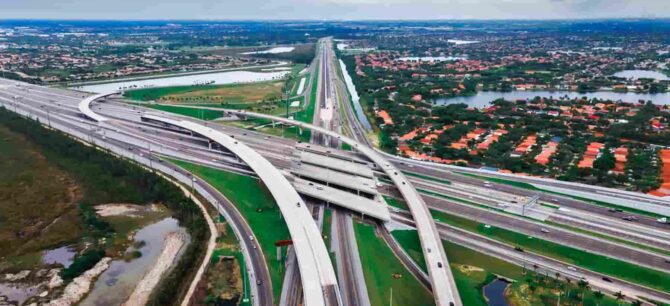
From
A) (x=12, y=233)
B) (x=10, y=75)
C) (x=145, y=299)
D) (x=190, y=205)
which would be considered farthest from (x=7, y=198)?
(x=10, y=75)

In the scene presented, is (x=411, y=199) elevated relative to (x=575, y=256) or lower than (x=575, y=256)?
elevated

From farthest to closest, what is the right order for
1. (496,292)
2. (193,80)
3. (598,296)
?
(193,80) → (496,292) → (598,296)

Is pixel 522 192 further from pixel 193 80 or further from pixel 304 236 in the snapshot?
pixel 193 80

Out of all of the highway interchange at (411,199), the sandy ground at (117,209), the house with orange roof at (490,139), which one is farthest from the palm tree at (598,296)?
the sandy ground at (117,209)

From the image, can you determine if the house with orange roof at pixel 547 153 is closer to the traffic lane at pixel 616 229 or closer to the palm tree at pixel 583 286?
the traffic lane at pixel 616 229

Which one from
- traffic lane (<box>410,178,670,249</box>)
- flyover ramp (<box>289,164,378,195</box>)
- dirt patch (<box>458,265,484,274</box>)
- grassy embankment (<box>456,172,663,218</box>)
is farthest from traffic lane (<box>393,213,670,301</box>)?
grassy embankment (<box>456,172,663,218</box>)

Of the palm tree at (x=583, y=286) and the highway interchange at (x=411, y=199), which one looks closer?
the palm tree at (x=583, y=286)

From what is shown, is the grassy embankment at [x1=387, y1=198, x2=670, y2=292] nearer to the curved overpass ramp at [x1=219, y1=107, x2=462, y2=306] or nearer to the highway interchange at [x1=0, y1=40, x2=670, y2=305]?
the highway interchange at [x1=0, y1=40, x2=670, y2=305]

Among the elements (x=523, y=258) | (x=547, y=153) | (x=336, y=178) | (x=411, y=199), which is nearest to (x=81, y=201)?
(x=336, y=178)
